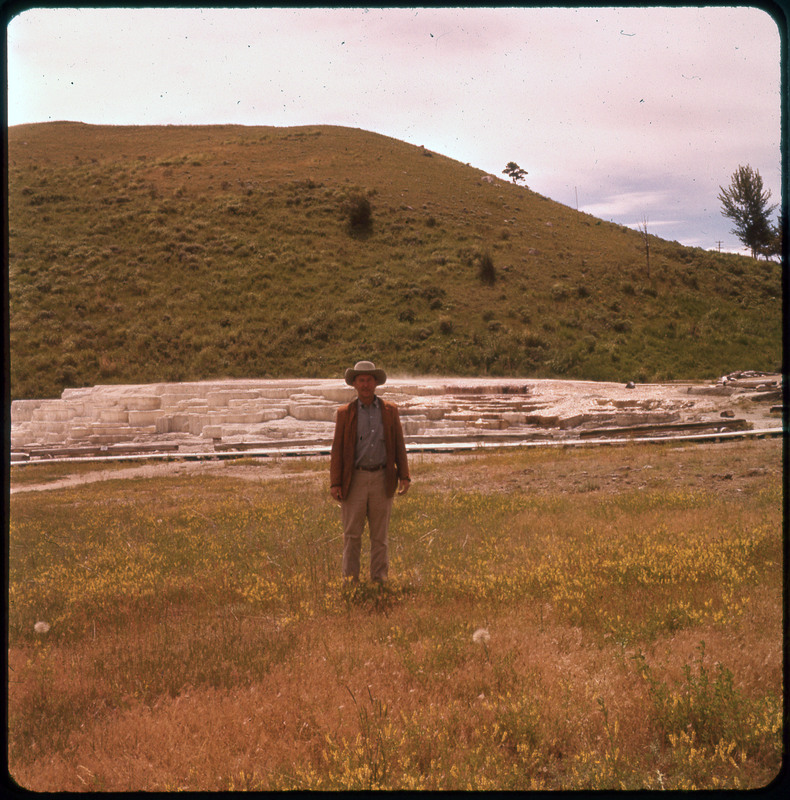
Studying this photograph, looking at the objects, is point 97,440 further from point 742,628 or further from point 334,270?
point 334,270

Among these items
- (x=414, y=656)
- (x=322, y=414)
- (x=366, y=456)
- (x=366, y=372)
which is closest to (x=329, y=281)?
(x=322, y=414)

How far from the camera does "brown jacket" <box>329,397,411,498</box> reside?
554cm

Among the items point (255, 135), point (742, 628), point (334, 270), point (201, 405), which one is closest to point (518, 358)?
point (334, 270)

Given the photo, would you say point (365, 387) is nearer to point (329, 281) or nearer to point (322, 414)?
point (322, 414)

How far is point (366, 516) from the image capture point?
5.83 meters

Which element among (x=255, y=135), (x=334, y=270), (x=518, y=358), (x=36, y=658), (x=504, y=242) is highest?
(x=255, y=135)

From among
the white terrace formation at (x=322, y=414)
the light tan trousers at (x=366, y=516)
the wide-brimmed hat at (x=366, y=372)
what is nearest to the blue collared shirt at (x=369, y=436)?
the light tan trousers at (x=366, y=516)

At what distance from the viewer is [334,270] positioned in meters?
44.9

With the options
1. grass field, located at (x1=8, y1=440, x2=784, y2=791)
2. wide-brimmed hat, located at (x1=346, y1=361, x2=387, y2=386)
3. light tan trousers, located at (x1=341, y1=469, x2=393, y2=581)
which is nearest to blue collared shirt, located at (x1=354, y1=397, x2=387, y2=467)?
light tan trousers, located at (x1=341, y1=469, x2=393, y2=581)

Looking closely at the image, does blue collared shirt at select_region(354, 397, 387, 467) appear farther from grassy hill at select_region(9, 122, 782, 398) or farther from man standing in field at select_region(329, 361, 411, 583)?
grassy hill at select_region(9, 122, 782, 398)

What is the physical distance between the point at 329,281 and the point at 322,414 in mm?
21842

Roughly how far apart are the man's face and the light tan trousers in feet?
2.03

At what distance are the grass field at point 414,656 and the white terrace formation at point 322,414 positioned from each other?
1245 cm

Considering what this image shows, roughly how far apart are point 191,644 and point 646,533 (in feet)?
17.0
